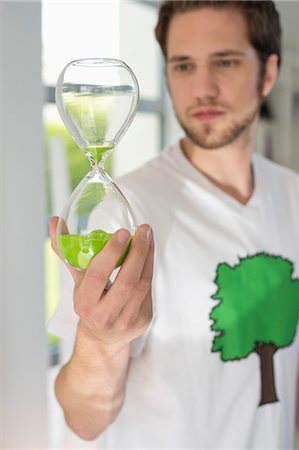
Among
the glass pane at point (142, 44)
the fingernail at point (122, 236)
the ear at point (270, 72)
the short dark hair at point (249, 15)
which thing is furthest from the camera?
the glass pane at point (142, 44)

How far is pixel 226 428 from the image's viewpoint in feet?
3.28

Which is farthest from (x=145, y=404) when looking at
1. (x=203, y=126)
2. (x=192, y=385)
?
(x=203, y=126)

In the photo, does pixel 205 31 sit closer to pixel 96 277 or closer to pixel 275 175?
pixel 275 175

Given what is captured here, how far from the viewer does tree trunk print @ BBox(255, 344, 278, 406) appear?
40.0 inches

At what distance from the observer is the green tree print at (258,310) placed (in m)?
1.00

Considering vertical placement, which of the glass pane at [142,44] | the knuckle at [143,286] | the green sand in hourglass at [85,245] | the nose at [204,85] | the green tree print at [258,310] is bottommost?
the green tree print at [258,310]

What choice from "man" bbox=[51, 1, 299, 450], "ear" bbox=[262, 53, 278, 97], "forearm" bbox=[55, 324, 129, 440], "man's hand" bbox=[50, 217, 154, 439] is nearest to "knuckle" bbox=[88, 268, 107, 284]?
"man's hand" bbox=[50, 217, 154, 439]

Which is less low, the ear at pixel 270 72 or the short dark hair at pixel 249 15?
the short dark hair at pixel 249 15

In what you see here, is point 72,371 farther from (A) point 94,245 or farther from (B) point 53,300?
(B) point 53,300

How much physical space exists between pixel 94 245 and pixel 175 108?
0.56 metres

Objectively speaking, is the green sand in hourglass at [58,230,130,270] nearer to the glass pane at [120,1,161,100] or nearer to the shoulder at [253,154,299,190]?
the shoulder at [253,154,299,190]

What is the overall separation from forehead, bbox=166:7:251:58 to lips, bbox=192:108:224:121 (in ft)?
0.30

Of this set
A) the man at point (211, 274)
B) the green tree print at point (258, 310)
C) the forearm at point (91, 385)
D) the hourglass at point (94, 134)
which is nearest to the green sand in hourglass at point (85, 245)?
the hourglass at point (94, 134)

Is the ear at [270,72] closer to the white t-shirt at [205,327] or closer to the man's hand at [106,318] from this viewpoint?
the white t-shirt at [205,327]
